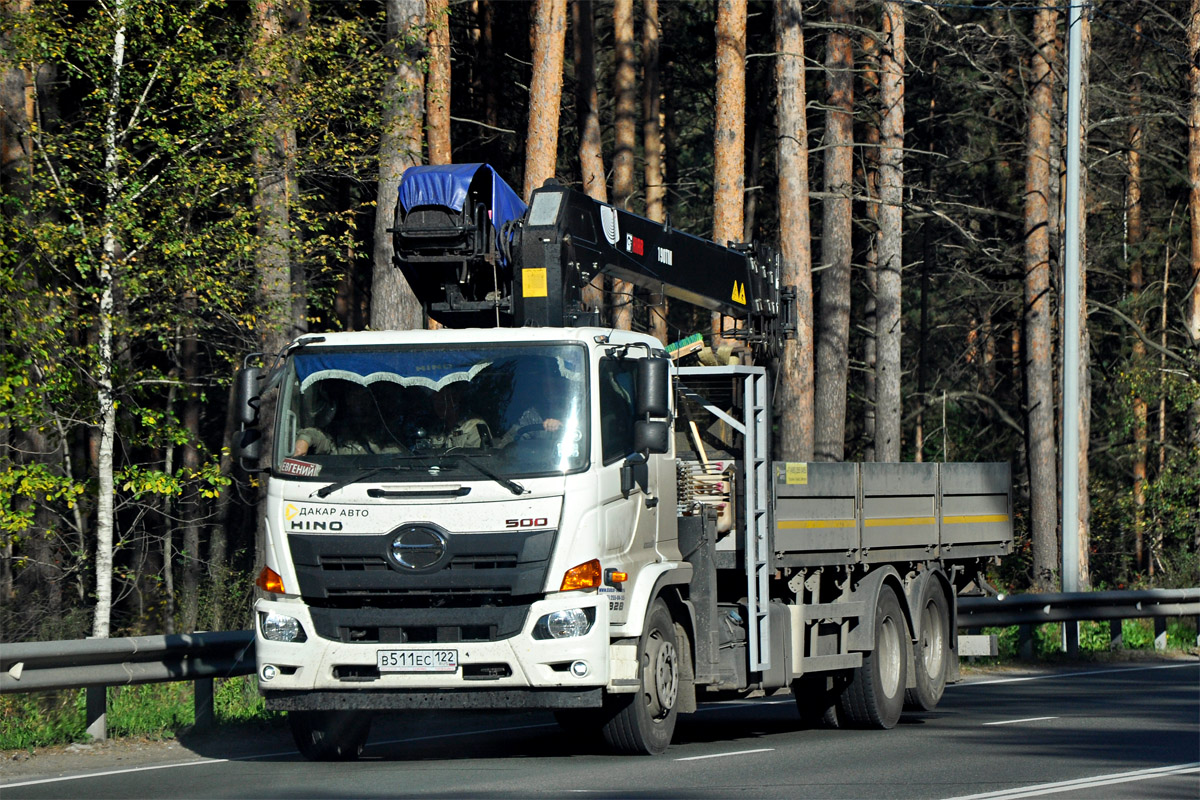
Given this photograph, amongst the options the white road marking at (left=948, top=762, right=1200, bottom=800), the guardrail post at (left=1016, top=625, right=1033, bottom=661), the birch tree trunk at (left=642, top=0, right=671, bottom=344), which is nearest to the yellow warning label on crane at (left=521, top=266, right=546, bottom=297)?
the white road marking at (left=948, top=762, right=1200, bottom=800)

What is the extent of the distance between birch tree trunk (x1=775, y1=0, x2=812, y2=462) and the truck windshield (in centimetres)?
1506

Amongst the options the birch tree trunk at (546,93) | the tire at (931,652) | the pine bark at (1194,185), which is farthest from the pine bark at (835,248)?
the tire at (931,652)

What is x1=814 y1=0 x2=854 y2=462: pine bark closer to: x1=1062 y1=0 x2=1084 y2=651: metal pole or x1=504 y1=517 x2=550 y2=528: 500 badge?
x1=1062 y1=0 x2=1084 y2=651: metal pole

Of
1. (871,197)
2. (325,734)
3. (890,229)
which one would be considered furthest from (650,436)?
(871,197)

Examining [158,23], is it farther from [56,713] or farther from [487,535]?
[487,535]

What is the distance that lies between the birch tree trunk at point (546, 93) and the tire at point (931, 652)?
10204 millimetres

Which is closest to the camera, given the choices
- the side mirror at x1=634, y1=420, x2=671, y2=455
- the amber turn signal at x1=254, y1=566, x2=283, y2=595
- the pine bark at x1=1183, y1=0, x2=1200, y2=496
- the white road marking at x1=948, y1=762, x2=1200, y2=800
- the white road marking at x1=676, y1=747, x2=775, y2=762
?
the white road marking at x1=948, y1=762, x2=1200, y2=800

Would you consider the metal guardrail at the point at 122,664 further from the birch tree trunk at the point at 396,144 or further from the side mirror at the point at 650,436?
the birch tree trunk at the point at 396,144

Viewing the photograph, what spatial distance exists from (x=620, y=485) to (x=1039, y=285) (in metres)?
21.9

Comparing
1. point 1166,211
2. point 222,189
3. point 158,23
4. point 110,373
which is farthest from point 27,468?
point 1166,211

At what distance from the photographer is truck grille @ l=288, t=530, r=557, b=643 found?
927 centimetres

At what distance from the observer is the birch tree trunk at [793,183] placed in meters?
24.8

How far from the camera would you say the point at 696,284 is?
13.1 m

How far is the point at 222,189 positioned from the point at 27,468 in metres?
3.33
